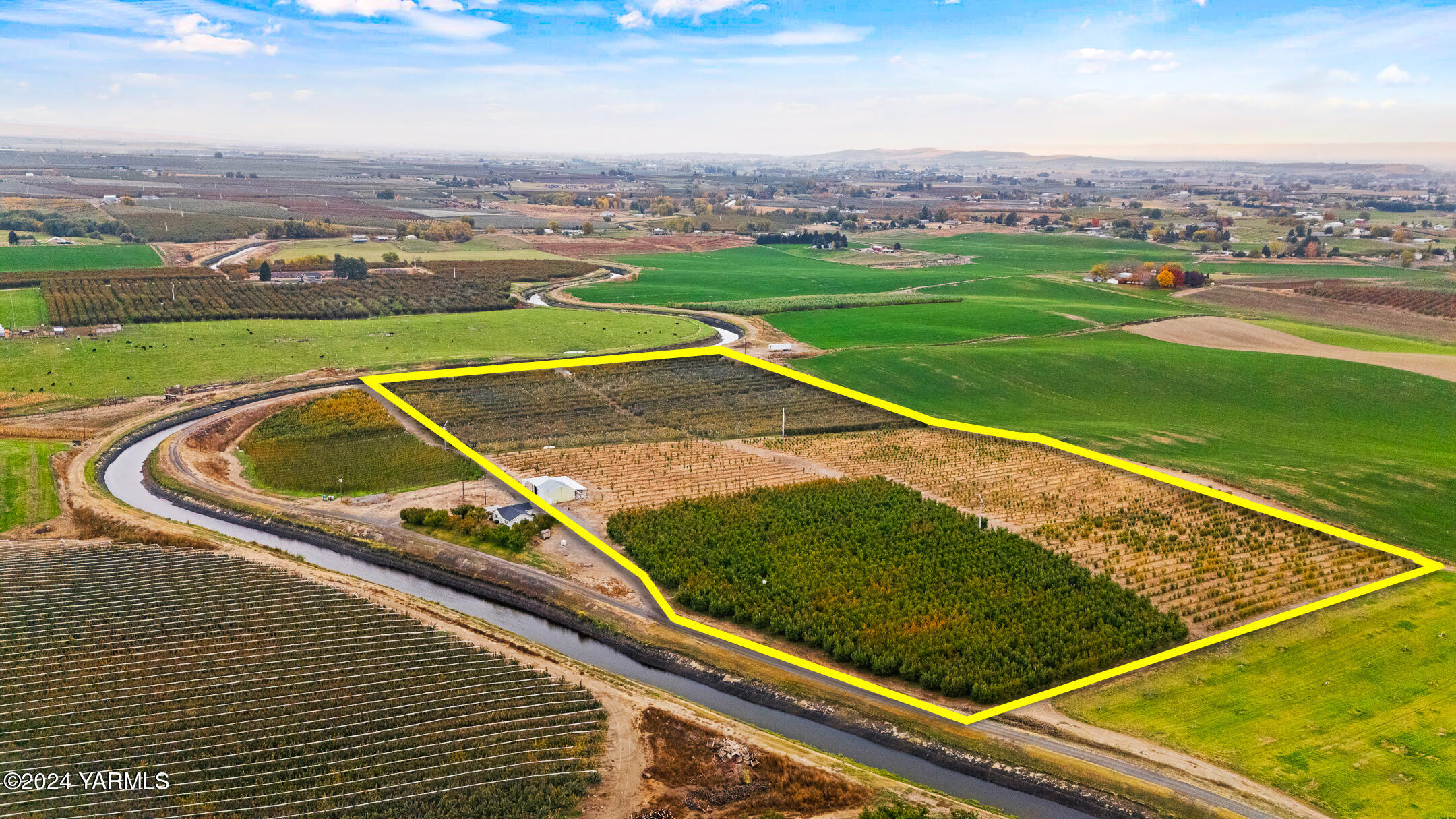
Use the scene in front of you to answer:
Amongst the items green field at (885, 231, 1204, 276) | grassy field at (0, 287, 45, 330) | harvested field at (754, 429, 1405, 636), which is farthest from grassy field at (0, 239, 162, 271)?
green field at (885, 231, 1204, 276)

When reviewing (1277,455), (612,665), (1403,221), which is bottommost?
(612,665)

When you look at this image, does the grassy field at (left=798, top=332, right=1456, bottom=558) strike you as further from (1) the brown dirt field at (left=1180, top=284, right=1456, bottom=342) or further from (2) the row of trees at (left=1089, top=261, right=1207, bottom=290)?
(2) the row of trees at (left=1089, top=261, right=1207, bottom=290)

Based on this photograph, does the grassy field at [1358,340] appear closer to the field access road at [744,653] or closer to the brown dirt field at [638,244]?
the field access road at [744,653]

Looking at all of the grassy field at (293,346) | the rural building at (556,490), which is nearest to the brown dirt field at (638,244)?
the grassy field at (293,346)

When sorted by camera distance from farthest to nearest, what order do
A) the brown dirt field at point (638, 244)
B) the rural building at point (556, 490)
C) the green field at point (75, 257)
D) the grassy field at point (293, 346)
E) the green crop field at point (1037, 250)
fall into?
1. the brown dirt field at point (638, 244)
2. the green crop field at point (1037, 250)
3. the green field at point (75, 257)
4. the grassy field at point (293, 346)
5. the rural building at point (556, 490)

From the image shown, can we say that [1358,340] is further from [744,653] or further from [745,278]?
[744,653]

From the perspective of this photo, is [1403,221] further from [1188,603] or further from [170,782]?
[170,782]

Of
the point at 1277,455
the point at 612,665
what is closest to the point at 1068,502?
the point at 1277,455
